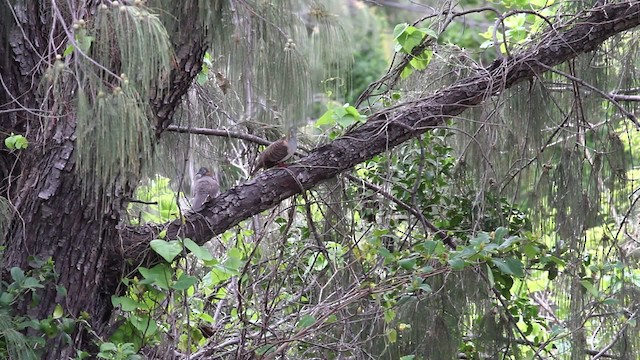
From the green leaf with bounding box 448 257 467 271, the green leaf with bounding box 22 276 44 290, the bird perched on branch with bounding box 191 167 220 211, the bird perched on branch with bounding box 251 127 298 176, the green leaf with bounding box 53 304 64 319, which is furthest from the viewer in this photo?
the bird perched on branch with bounding box 251 127 298 176

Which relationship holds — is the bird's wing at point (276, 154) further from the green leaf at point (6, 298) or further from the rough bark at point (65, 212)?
the green leaf at point (6, 298)

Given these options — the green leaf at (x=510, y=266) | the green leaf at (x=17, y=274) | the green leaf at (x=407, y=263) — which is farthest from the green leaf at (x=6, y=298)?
the green leaf at (x=510, y=266)

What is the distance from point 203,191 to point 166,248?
429 mm

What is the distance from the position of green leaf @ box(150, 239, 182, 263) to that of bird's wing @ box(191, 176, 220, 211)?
316 mm

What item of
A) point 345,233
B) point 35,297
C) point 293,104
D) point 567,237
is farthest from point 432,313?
point 35,297

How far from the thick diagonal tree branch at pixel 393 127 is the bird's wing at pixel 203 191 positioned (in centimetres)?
12

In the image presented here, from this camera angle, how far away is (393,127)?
96.9 inches

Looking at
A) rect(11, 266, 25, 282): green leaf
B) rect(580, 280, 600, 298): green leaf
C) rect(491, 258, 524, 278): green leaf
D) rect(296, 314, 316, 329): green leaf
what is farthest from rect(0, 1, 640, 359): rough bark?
rect(580, 280, 600, 298): green leaf

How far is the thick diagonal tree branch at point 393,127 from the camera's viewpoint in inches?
90.0

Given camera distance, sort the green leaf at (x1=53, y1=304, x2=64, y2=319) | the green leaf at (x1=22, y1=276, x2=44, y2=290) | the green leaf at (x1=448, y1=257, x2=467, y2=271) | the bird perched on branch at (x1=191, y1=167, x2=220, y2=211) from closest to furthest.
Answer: the green leaf at (x1=22, y1=276, x2=44, y2=290) → the green leaf at (x1=53, y1=304, x2=64, y2=319) → the green leaf at (x1=448, y1=257, x2=467, y2=271) → the bird perched on branch at (x1=191, y1=167, x2=220, y2=211)

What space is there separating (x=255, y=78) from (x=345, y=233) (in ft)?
2.63

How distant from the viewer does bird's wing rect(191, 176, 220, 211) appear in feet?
7.95

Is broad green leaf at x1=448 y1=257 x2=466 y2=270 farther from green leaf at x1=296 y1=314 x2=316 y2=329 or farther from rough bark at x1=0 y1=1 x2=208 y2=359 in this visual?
rough bark at x1=0 y1=1 x2=208 y2=359

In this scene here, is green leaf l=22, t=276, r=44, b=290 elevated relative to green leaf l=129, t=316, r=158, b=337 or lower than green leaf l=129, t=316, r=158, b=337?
elevated
